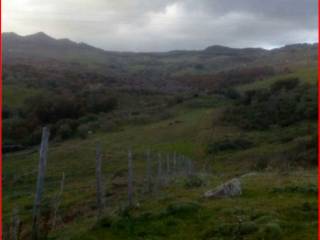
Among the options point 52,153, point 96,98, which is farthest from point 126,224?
point 96,98

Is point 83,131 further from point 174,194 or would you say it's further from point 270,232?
point 270,232

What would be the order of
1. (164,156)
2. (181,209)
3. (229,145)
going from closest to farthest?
(181,209) < (164,156) < (229,145)

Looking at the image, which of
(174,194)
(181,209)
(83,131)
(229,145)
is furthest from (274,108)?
(181,209)

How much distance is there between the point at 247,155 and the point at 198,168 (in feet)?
14.3

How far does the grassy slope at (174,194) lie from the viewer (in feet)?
37.4

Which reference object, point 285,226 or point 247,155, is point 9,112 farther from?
point 285,226

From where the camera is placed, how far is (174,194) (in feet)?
53.6

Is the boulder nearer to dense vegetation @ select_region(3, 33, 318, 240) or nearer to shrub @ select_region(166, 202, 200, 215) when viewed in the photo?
dense vegetation @ select_region(3, 33, 318, 240)

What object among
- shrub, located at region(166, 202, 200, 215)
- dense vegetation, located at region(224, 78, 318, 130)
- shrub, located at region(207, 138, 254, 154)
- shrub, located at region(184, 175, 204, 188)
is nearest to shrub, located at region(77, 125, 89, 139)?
dense vegetation, located at region(224, 78, 318, 130)

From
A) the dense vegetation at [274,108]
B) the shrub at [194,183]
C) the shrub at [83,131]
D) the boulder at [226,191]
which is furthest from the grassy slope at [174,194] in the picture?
the shrub at [83,131]

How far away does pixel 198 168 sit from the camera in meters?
38.2

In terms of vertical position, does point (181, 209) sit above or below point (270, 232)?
below

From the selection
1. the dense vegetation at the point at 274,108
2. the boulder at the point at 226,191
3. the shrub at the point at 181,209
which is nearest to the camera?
the shrub at the point at 181,209

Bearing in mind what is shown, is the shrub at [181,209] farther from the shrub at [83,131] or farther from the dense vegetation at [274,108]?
the shrub at [83,131]
